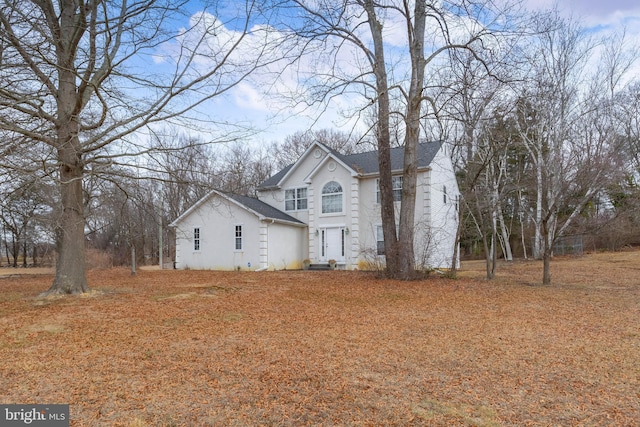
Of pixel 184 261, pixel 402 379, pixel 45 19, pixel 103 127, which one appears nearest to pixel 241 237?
pixel 184 261

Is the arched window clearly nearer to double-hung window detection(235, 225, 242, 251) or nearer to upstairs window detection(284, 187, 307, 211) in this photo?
upstairs window detection(284, 187, 307, 211)

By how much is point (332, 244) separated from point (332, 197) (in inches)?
91.9

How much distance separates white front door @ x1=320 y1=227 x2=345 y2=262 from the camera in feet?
62.3

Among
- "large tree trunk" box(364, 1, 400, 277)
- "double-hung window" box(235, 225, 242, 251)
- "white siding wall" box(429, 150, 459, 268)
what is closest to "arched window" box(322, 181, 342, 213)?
"double-hung window" box(235, 225, 242, 251)

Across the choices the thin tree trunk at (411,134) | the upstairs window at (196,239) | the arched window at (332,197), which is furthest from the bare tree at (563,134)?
the upstairs window at (196,239)

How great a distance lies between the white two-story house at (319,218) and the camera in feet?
58.9

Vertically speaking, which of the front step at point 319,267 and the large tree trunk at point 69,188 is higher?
the large tree trunk at point 69,188

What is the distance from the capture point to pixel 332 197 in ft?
63.2

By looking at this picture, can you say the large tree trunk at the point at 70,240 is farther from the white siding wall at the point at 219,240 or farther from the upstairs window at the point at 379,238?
the upstairs window at the point at 379,238

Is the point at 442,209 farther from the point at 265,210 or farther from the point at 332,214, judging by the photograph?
the point at 265,210

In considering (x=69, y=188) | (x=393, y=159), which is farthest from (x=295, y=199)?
(x=69, y=188)

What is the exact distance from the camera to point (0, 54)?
683 cm

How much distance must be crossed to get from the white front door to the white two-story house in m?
0.05

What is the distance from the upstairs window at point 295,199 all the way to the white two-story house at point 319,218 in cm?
5
